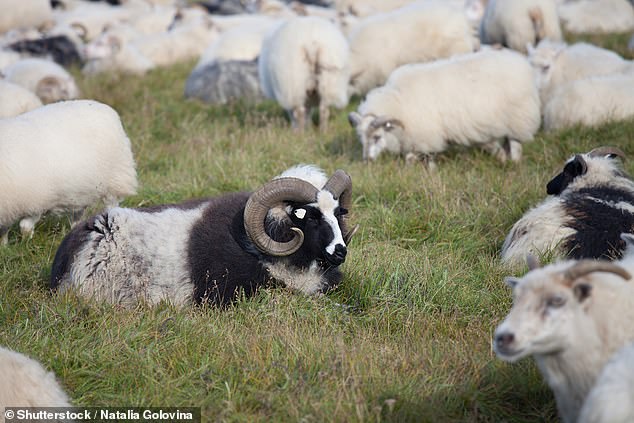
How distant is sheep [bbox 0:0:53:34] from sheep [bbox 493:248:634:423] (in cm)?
2345

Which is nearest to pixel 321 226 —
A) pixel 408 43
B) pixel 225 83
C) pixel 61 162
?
pixel 61 162

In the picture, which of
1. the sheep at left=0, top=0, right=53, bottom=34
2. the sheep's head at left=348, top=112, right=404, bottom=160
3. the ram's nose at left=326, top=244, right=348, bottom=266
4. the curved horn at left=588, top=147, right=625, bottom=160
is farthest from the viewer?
the sheep at left=0, top=0, right=53, bottom=34

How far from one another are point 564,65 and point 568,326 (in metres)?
9.71

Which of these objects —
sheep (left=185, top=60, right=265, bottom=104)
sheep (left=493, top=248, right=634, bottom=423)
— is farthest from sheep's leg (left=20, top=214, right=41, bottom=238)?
sheep (left=185, top=60, right=265, bottom=104)

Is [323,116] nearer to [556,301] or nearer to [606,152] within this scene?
[606,152]

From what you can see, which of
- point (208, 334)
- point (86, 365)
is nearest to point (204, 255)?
point (208, 334)

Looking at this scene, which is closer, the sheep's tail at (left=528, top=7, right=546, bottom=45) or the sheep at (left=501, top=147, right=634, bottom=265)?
the sheep at (left=501, top=147, right=634, bottom=265)

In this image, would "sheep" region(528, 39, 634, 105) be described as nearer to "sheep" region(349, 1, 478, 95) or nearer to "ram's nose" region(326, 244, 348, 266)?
"sheep" region(349, 1, 478, 95)

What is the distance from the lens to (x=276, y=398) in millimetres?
4551

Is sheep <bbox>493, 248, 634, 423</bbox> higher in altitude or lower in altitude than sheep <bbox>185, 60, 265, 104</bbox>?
higher

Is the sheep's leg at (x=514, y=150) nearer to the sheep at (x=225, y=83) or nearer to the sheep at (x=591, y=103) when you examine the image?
the sheep at (x=591, y=103)

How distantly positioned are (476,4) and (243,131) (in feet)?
44.0

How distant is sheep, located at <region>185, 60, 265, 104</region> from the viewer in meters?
14.4

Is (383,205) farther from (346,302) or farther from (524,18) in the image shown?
(524,18)
